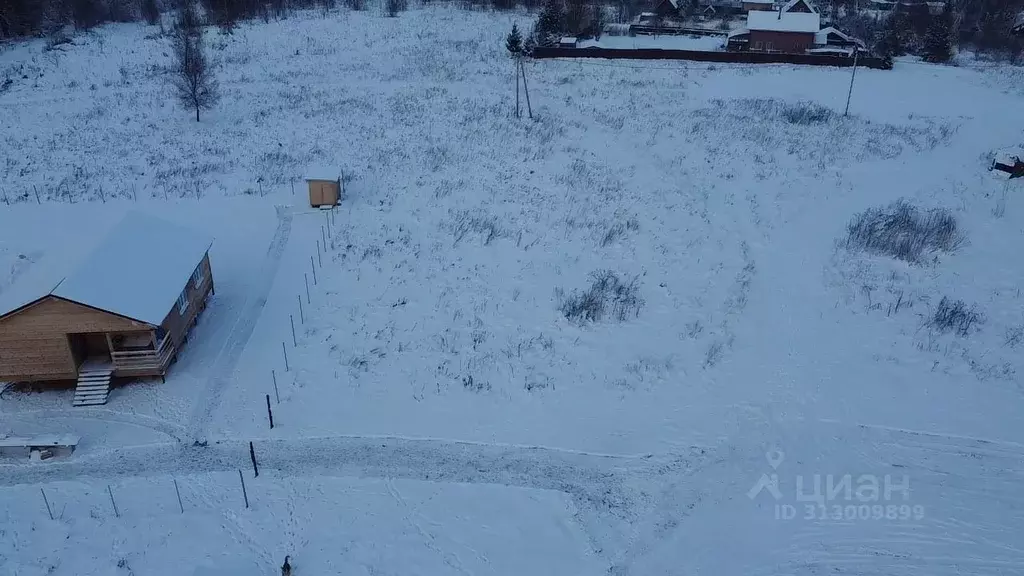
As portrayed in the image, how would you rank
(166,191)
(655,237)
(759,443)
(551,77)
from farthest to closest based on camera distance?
1. (551,77)
2. (166,191)
3. (655,237)
4. (759,443)

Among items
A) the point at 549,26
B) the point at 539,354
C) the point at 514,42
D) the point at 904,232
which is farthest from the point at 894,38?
the point at 539,354

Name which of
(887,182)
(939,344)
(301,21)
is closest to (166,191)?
(939,344)

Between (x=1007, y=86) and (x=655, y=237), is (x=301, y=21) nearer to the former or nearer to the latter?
(x=655, y=237)

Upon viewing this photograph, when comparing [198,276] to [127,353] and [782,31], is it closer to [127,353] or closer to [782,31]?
[127,353]

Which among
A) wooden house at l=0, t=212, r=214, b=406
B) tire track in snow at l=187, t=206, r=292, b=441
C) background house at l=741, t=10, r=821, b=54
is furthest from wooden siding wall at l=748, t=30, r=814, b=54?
wooden house at l=0, t=212, r=214, b=406

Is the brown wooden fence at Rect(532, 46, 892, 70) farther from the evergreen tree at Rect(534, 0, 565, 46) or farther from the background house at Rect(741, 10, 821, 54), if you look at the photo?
the evergreen tree at Rect(534, 0, 565, 46)

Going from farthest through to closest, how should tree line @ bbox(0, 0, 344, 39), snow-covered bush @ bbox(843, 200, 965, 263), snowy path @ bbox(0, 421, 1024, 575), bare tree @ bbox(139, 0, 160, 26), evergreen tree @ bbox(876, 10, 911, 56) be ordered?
bare tree @ bbox(139, 0, 160, 26) < evergreen tree @ bbox(876, 10, 911, 56) < tree line @ bbox(0, 0, 344, 39) < snow-covered bush @ bbox(843, 200, 965, 263) < snowy path @ bbox(0, 421, 1024, 575)

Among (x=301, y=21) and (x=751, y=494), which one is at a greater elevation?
(x=301, y=21)

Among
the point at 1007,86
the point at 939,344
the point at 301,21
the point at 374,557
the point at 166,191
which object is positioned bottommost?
the point at 374,557
